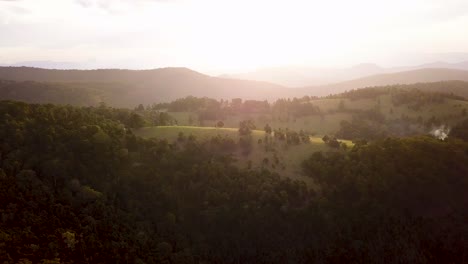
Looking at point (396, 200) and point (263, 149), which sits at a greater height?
point (263, 149)

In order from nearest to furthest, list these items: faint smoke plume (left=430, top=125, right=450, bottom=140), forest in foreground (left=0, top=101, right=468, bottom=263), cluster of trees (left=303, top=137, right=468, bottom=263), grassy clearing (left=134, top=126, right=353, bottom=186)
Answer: forest in foreground (left=0, top=101, right=468, bottom=263) → cluster of trees (left=303, top=137, right=468, bottom=263) → grassy clearing (left=134, top=126, right=353, bottom=186) → faint smoke plume (left=430, top=125, right=450, bottom=140)

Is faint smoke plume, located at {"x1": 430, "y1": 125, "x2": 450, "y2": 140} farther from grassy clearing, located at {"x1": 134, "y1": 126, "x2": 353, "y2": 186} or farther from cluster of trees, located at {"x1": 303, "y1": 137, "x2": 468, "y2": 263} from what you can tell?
grassy clearing, located at {"x1": 134, "y1": 126, "x2": 353, "y2": 186}

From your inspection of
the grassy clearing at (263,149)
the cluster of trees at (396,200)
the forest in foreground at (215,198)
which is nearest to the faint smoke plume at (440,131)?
the cluster of trees at (396,200)

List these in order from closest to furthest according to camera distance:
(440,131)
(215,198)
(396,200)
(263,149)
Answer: (215,198), (396,200), (263,149), (440,131)

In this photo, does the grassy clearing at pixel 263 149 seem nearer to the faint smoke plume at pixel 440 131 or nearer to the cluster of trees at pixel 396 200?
the cluster of trees at pixel 396 200

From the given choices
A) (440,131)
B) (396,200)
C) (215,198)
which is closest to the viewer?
(215,198)

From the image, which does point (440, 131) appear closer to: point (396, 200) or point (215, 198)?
point (396, 200)

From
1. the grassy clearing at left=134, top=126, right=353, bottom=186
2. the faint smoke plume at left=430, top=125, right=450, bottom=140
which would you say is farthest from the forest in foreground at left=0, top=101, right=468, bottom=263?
the faint smoke plume at left=430, top=125, right=450, bottom=140

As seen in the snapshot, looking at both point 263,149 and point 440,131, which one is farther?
point 440,131

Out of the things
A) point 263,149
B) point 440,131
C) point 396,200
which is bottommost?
point 396,200

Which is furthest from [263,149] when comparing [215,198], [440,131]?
[440,131]
